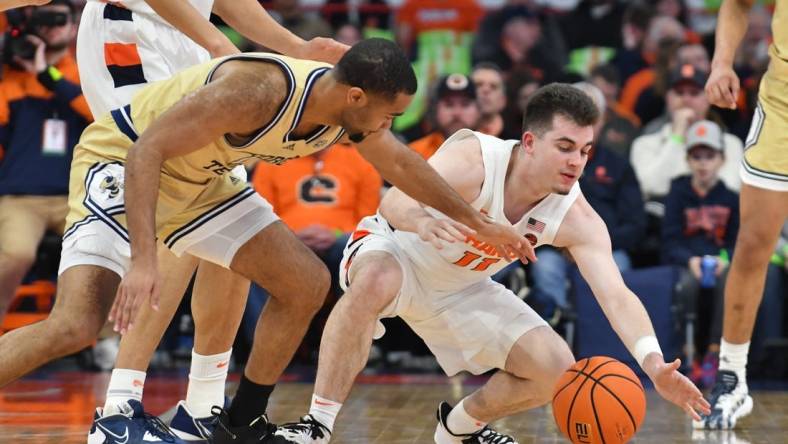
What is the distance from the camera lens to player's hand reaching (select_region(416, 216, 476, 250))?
462cm

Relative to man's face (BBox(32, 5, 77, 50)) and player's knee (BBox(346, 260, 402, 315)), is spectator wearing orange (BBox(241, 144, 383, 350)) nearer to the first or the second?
man's face (BBox(32, 5, 77, 50))

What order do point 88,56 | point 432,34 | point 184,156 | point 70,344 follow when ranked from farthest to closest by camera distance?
point 432,34 < point 88,56 < point 184,156 < point 70,344

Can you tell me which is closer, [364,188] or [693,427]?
[693,427]

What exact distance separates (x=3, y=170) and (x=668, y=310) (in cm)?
445

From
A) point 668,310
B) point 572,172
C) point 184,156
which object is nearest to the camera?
point 184,156

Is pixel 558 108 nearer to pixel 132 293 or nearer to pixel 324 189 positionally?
pixel 132 293

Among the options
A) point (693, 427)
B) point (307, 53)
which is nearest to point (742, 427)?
point (693, 427)

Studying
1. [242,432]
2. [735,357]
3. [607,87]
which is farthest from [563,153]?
[607,87]

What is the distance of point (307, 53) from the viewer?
17.0 feet

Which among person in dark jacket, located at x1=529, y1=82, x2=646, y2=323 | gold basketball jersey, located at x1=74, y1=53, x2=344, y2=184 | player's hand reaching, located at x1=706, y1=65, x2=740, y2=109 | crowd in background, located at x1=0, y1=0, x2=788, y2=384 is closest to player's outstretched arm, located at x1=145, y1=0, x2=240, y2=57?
gold basketball jersey, located at x1=74, y1=53, x2=344, y2=184

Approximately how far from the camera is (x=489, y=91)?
9.27 meters

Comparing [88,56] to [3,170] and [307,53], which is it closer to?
[307,53]

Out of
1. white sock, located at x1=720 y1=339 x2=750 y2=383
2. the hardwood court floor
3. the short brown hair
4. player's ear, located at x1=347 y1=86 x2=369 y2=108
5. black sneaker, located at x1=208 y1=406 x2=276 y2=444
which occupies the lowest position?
the hardwood court floor

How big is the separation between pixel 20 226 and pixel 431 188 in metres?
4.27
